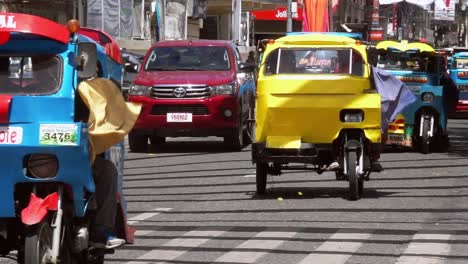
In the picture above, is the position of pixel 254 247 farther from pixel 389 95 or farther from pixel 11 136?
pixel 389 95

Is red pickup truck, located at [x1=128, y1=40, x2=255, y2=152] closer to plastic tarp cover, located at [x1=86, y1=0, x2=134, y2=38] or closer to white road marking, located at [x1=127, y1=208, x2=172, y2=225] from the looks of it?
white road marking, located at [x1=127, y1=208, x2=172, y2=225]

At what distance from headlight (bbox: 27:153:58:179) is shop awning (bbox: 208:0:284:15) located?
4863 centimetres

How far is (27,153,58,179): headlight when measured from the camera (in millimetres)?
6660

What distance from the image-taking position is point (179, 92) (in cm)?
1973

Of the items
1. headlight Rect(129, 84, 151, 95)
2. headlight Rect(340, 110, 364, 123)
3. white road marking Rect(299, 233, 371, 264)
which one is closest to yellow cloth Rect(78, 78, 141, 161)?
white road marking Rect(299, 233, 371, 264)

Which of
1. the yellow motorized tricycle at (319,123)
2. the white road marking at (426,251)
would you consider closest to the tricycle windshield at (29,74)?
the white road marking at (426,251)

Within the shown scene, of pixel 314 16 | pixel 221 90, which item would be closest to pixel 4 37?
pixel 221 90

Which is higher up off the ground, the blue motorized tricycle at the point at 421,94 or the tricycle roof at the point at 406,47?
the tricycle roof at the point at 406,47

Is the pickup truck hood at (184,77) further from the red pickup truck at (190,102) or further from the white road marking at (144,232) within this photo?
the white road marking at (144,232)

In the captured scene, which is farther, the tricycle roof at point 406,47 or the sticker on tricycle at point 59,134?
the tricycle roof at point 406,47

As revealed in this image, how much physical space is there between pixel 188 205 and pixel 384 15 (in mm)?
80688

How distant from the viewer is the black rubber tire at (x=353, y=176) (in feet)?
42.5

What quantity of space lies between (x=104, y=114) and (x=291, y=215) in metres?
5.11

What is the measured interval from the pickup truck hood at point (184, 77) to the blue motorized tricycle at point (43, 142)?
12.7 metres
